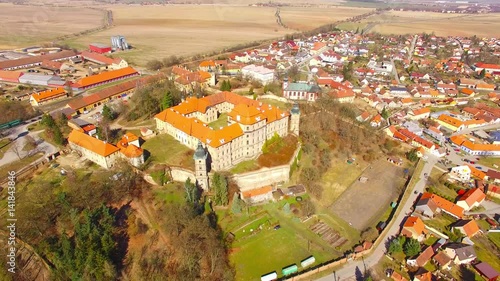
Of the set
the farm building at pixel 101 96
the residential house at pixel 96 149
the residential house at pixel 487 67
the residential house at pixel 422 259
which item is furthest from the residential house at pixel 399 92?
the residential house at pixel 96 149

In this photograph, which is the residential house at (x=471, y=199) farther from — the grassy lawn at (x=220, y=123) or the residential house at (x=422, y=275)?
the grassy lawn at (x=220, y=123)

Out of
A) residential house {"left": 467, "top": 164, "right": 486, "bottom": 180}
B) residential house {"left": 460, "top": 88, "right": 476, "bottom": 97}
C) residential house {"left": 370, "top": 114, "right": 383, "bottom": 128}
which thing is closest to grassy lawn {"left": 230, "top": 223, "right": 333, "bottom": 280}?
residential house {"left": 467, "top": 164, "right": 486, "bottom": 180}

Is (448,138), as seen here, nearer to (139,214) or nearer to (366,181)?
(366,181)

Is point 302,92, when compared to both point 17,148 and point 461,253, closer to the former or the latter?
point 461,253

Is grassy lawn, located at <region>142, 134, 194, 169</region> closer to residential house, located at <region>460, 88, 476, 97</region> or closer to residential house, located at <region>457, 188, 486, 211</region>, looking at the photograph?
residential house, located at <region>457, 188, 486, 211</region>

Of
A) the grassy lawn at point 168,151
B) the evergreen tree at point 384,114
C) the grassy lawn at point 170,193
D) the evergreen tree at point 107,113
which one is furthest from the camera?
the evergreen tree at point 384,114

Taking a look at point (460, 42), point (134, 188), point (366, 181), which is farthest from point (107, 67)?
point (460, 42)
